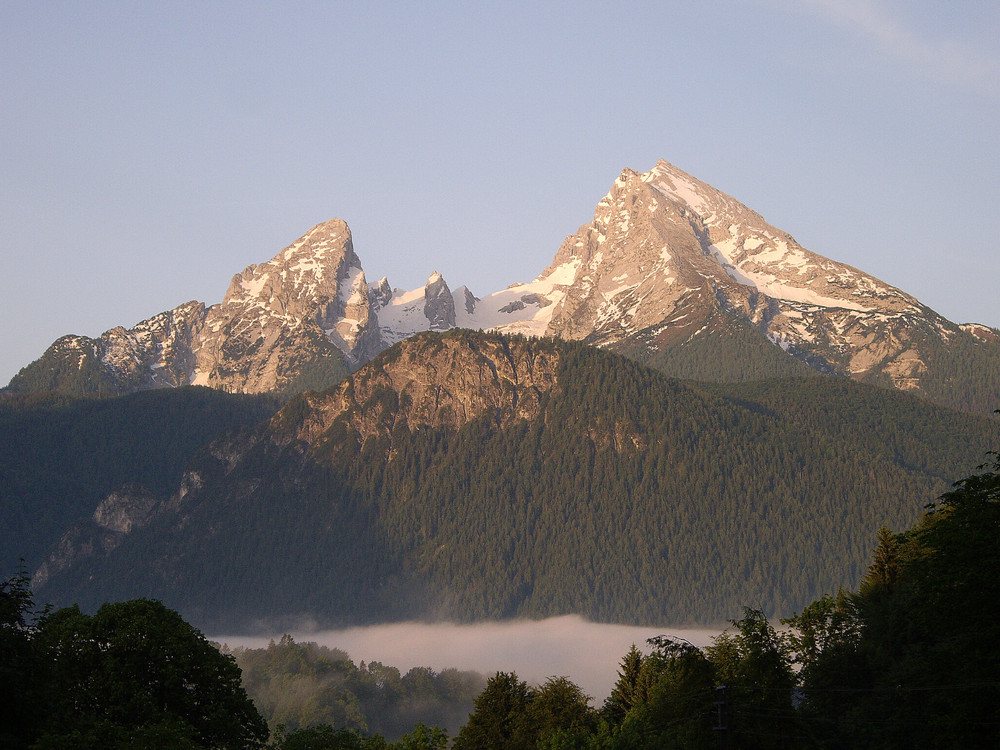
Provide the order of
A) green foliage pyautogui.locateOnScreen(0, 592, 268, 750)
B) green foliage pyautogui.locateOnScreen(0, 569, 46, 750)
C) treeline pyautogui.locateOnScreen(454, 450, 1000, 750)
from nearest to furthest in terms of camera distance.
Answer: green foliage pyautogui.locateOnScreen(0, 569, 46, 750)
treeline pyautogui.locateOnScreen(454, 450, 1000, 750)
green foliage pyautogui.locateOnScreen(0, 592, 268, 750)

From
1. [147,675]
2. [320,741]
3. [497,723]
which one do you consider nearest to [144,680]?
[147,675]

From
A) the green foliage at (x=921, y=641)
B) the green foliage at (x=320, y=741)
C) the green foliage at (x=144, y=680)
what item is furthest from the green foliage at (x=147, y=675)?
the green foliage at (x=921, y=641)

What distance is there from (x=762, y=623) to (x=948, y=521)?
24016 millimetres

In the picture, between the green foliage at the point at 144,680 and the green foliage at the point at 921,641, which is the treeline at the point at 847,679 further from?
the green foliage at the point at 144,680

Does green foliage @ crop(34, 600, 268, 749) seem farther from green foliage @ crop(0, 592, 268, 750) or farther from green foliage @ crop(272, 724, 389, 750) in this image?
green foliage @ crop(272, 724, 389, 750)

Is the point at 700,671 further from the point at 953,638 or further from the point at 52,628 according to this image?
the point at 52,628

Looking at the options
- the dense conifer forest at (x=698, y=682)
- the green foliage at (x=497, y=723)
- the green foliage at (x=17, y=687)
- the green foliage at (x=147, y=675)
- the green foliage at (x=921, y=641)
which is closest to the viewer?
the green foliage at (x=17, y=687)

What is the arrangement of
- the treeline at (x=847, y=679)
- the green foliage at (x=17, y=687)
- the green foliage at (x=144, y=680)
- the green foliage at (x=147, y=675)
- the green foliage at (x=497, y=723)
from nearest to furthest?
the green foliage at (x=17, y=687), the treeline at (x=847, y=679), the green foliage at (x=144, y=680), the green foliage at (x=147, y=675), the green foliage at (x=497, y=723)

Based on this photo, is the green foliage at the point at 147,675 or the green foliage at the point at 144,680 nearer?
the green foliage at the point at 144,680

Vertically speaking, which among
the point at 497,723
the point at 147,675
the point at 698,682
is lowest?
the point at 497,723

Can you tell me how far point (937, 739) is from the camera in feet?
272

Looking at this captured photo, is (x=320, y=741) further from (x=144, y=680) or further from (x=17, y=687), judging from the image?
(x=17, y=687)

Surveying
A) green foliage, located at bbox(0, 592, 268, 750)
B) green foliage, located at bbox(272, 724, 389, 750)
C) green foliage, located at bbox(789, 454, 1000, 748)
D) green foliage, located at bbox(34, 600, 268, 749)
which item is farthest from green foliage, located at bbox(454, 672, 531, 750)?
green foliage, located at bbox(34, 600, 268, 749)

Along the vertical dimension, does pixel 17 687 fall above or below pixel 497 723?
above
